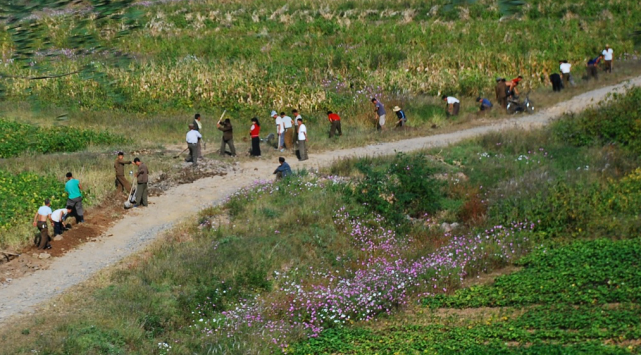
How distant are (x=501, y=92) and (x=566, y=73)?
14.9ft

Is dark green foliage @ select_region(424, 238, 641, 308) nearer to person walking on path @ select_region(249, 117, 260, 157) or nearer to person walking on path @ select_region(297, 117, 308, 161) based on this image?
person walking on path @ select_region(297, 117, 308, 161)

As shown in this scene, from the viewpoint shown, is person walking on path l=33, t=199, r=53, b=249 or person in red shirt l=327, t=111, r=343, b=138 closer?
person walking on path l=33, t=199, r=53, b=249

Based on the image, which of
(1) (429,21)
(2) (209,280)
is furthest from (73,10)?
(1) (429,21)

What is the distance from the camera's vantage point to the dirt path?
57.2 ft

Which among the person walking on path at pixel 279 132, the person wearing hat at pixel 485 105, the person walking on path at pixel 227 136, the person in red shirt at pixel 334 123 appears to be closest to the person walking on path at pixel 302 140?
the person walking on path at pixel 279 132

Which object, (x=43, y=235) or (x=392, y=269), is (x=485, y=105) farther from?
(x=43, y=235)

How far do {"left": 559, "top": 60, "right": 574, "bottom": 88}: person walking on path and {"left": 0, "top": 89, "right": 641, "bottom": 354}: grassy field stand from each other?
33.7 ft

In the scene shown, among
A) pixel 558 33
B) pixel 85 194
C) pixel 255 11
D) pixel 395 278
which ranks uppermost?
pixel 255 11

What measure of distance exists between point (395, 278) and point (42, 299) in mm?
6901

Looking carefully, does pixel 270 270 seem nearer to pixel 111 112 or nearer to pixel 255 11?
pixel 111 112

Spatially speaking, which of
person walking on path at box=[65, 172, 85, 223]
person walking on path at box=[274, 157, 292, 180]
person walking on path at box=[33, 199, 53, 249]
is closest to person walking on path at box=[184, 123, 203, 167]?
person walking on path at box=[274, 157, 292, 180]

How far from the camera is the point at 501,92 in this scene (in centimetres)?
3194

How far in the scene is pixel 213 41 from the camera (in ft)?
150

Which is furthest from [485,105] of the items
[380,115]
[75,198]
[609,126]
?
[75,198]
